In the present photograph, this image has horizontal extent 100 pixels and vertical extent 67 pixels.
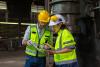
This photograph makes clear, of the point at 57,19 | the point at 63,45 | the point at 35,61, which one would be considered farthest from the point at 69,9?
the point at 35,61

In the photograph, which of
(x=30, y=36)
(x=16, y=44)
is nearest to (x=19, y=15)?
(x=16, y=44)

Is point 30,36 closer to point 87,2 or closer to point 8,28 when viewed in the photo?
point 87,2

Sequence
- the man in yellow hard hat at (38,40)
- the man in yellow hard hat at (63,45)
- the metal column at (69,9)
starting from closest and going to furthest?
the man in yellow hard hat at (63,45) → the metal column at (69,9) → the man in yellow hard hat at (38,40)

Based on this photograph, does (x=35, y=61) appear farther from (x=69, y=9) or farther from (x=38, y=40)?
(x=69, y=9)

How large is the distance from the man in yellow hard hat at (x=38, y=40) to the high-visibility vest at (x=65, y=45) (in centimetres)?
70

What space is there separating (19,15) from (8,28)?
2.17m

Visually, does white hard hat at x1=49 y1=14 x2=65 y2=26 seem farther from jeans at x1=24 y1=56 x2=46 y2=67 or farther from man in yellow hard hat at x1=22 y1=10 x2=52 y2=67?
jeans at x1=24 y1=56 x2=46 y2=67

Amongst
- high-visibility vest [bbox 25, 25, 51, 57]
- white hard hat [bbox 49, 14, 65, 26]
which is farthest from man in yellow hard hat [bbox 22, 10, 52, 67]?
white hard hat [bbox 49, 14, 65, 26]

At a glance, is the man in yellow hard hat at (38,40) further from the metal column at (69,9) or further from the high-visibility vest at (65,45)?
the high-visibility vest at (65,45)

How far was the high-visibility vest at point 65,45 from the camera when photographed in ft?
16.6

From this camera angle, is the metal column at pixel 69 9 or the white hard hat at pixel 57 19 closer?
the white hard hat at pixel 57 19

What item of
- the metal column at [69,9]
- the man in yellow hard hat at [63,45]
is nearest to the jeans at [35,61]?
the man in yellow hard hat at [63,45]

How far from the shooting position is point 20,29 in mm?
23156

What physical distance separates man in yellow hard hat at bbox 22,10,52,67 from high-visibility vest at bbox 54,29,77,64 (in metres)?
0.70
